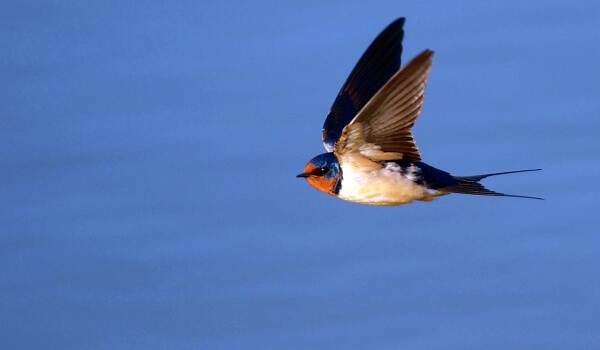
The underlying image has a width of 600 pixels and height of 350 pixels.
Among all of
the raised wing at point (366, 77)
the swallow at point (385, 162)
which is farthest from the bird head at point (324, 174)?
the raised wing at point (366, 77)

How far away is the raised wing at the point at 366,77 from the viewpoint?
3.42 metres

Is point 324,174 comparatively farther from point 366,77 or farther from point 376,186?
point 366,77

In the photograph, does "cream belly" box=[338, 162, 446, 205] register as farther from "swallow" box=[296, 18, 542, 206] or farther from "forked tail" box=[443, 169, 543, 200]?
"forked tail" box=[443, 169, 543, 200]

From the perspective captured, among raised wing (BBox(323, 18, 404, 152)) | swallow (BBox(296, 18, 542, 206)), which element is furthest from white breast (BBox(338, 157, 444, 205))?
raised wing (BBox(323, 18, 404, 152))

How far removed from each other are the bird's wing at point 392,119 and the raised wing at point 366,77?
0.32m

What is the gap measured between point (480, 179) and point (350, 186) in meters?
0.46

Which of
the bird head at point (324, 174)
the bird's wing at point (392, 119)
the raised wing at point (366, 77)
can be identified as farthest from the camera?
the raised wing at point (366, 77)

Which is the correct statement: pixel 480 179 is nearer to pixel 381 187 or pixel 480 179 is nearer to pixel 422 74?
pixel 381 187

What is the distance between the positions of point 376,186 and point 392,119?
0.71 ft

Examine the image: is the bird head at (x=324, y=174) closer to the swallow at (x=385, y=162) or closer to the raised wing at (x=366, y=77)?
the swallow at (x=385, y=162)

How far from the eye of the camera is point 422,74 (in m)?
2.82

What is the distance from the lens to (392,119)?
299 centimetres

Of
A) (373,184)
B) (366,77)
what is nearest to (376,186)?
(373,184)

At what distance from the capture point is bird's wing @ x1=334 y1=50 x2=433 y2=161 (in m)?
2.82
